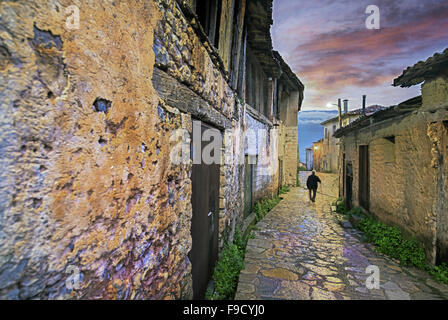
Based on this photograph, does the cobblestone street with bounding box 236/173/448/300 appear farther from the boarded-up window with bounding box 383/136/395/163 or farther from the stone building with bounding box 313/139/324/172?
the stone building with bounding box 313/139/324/172

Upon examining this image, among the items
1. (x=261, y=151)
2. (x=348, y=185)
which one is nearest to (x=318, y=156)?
(x=348, y=185)

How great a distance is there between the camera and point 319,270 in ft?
13.9

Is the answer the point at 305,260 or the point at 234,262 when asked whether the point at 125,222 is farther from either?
the point at 305,260

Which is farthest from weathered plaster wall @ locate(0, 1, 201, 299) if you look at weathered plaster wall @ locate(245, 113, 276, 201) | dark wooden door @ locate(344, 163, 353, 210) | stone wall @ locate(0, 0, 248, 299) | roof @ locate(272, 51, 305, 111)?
roof @ locate(272, 51, 305, 111)

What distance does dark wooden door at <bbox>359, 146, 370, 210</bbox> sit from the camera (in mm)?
7375

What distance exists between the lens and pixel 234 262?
4062mm

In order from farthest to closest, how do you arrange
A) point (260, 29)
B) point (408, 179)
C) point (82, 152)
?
point (260, 29) < point (408, 179) < point (82, 152)

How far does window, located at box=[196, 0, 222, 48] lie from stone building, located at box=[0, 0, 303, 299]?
69 centimetres

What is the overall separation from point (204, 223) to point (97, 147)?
216cm

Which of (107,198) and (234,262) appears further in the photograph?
(234,262)

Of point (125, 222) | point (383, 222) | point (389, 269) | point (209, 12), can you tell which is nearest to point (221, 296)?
point (125, 222)

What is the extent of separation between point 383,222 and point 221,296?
4.88 meters

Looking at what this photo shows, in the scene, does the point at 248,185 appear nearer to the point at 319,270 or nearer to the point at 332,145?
the point at 319,270

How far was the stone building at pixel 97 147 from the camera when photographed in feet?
2.74
